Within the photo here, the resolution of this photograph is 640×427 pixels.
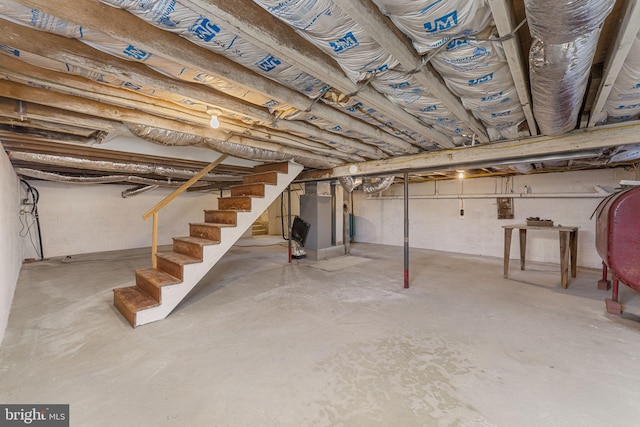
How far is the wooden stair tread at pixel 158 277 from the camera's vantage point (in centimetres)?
266

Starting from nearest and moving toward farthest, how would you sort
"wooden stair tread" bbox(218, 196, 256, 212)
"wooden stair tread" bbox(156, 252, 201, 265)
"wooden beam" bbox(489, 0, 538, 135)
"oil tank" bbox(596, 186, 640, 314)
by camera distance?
1. "wooden beam" bbox(489, 0, 538, 135)
2. "oil tank" bbox(596, 186, 640, 314)
3. "wooden stair tread" bbox(156, 252, 201, 265)
4. "wooden stair tread" bbox(218, 196, 256, 212)

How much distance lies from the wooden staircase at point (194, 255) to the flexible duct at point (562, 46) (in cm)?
288

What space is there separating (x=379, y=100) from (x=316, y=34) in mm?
800

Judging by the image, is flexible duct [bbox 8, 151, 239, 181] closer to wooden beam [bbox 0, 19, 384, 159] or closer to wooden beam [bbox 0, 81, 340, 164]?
wooden beam [bbox 0, 81, 340, 164]

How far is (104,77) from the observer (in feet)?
5.07

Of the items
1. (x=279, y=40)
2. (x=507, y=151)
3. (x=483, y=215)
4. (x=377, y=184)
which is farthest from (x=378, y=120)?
(x=483, y=215)

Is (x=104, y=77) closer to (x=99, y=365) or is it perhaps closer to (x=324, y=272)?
(x=99, y=365)

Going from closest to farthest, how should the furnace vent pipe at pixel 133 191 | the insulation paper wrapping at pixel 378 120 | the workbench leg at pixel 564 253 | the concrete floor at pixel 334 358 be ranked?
the concrete floor at pixel 334 358, the insulation paper wrapping at pixel 378 120, the workbench leg at pixel 564 253, the furnace vent pipe at pixel 133 191

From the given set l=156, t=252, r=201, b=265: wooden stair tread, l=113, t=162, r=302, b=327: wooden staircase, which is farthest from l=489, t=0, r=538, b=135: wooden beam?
l=156, t=252, r=201, b=265: wooden stair tread

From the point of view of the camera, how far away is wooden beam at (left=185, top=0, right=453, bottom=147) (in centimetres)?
102

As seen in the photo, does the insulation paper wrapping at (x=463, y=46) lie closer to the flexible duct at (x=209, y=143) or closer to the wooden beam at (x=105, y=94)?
the wooden beam at (x=105, y=94)

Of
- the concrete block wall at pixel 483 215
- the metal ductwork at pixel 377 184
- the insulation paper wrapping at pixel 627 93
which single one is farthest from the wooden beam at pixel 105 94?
the concrete block wall at pixel 483 215

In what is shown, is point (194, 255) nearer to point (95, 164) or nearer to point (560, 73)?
point (95, 164)

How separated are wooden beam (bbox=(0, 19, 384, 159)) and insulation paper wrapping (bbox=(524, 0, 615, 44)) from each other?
5.66 feet
